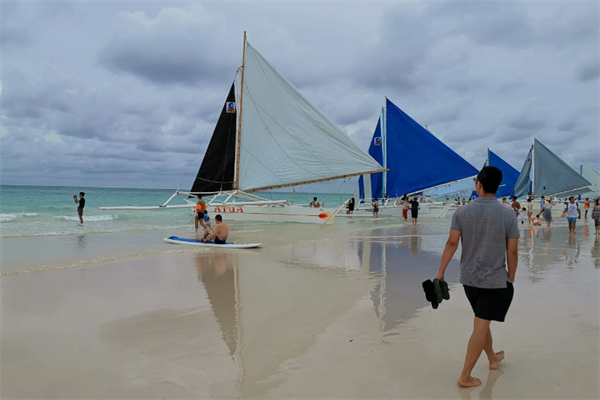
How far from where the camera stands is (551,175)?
140 ft

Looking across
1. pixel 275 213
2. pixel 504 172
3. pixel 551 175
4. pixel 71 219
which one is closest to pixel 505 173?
pixel 504 172

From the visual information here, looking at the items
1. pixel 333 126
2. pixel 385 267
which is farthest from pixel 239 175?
pixel 385 267

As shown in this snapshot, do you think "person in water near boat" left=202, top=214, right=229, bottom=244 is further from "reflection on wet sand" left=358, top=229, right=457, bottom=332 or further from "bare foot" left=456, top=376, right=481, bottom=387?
"bare foot" left=456, top=376, right=481, bottom=387

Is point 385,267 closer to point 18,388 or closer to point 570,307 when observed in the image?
point 570,307

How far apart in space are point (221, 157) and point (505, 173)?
45.5 metres

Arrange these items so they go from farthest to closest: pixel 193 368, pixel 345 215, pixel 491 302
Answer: pixel 345 215
pixel 193 368
pixel 491 302

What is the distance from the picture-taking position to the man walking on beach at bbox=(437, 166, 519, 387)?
10.1 ft

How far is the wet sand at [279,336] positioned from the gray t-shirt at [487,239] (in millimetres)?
816

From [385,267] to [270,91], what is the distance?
12974 millimetres

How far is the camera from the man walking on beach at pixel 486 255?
309cm

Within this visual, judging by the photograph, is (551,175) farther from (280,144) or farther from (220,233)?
(220,233)

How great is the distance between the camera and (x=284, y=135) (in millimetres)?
19203

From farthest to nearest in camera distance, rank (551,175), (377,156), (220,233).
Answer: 1. (551,175)
2. (377,156)
3. (220,233)

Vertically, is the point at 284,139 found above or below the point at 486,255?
above
